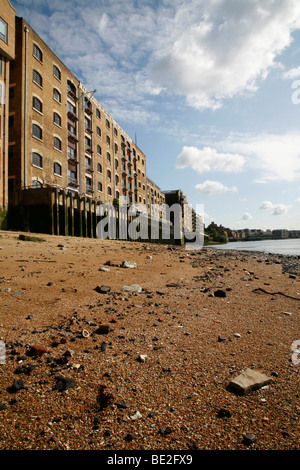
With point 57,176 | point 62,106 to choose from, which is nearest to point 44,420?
point 57,176

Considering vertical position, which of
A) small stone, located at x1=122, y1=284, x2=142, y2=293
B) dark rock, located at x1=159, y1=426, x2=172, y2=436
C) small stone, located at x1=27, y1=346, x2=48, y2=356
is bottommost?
dark rock, located at x1=159, y1=426, x2=172, y2=436

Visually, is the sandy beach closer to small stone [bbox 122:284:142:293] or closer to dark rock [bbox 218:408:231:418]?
dark rock [bbox 218:408:231:418]

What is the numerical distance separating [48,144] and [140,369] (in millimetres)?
23651

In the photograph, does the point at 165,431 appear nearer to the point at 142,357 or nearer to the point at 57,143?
the point at 142,357

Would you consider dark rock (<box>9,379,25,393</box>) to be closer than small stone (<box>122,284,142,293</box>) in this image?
Yes

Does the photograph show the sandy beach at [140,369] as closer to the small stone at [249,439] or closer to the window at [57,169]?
the small stone at [249,439]

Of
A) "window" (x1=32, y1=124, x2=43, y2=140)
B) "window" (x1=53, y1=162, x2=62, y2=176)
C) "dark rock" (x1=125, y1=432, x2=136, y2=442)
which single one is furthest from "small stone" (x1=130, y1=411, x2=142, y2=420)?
"window" (x1=53, y1=162, x2=62, y2=176)

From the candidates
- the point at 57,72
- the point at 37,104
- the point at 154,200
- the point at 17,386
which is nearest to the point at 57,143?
the point at 37,104

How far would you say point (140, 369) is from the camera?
236 cm

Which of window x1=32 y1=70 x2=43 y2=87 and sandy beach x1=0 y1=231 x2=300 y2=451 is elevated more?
window x1=32 y1=70 x2=43 y2=87

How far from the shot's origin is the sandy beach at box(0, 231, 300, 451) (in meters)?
1.65

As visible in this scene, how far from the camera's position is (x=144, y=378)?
223 cm
